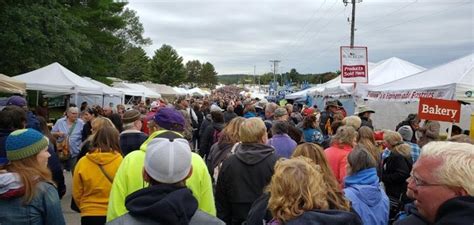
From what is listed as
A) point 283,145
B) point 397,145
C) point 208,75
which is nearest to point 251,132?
point 283,145

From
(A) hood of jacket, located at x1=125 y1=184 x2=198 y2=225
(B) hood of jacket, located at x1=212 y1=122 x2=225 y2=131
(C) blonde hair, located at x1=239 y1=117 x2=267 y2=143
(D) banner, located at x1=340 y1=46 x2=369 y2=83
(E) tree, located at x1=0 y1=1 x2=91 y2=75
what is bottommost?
(B) hood of jacket, located at x1=212 y1=122 x2=225 y2=131

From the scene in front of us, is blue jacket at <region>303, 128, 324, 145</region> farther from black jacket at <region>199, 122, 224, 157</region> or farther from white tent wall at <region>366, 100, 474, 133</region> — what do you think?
white tent wall at <region>366, 100, 474, 133</region>

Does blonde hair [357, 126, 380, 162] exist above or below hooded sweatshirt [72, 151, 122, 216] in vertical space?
above

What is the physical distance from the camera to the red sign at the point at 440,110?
734 centimetres

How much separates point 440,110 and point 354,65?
6.68 meters

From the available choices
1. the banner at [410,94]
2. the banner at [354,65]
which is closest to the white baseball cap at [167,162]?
the banner at [410,94]

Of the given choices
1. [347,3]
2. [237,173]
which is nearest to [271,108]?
[237,173]

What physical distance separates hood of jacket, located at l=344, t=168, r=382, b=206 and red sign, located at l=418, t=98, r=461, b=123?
156 inches

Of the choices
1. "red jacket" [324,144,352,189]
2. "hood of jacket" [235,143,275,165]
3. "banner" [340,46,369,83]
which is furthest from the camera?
"banner" [340,46,369,83]

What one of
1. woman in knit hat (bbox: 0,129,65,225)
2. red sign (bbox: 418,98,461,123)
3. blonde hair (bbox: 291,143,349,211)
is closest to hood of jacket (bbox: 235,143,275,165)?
blonde hair (bbox: 291,143,349,211)

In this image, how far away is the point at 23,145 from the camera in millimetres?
3004

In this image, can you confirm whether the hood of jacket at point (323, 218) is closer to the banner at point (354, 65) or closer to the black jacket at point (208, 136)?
the black jacket at point (208, 136)

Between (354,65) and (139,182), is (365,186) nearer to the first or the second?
(139,182)

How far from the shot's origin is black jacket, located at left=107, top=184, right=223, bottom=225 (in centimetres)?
213
